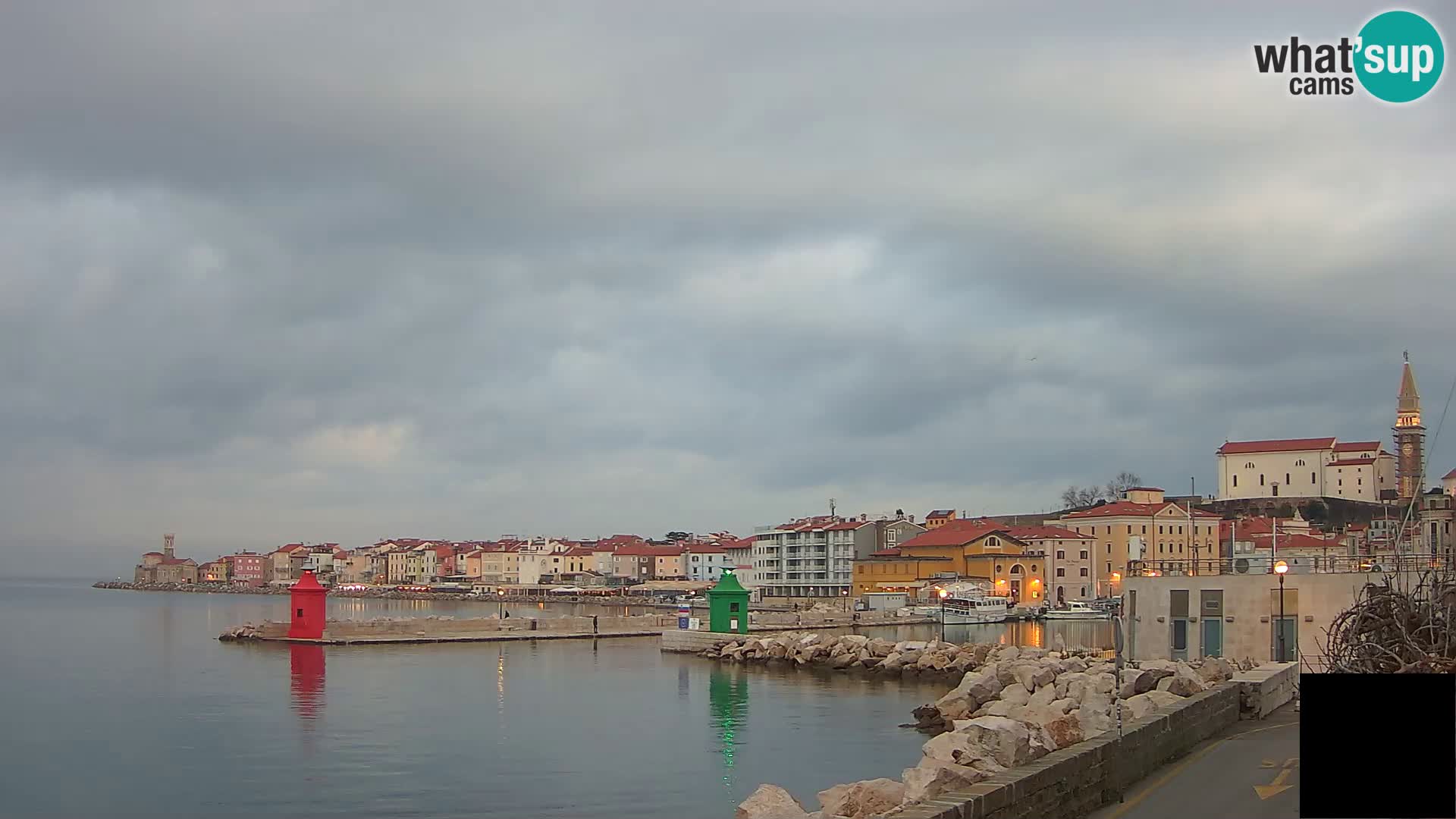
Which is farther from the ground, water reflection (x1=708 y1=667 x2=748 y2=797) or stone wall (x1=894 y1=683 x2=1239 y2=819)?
stone wall (x1=894 y1=683 x2=1239 y2=819)

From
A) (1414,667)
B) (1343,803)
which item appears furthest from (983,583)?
(1343,803)

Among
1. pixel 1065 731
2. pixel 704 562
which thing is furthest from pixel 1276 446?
pixel 1065 731

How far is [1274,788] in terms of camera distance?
1379 centimetres

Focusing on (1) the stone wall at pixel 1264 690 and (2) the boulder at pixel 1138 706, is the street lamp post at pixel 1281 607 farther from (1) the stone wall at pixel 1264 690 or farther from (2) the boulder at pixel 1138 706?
(2) the boulder at pixel 1138 706

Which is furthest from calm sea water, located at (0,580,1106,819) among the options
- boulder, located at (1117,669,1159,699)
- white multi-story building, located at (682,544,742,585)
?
white multi-story building, located at (682,544,742,585)

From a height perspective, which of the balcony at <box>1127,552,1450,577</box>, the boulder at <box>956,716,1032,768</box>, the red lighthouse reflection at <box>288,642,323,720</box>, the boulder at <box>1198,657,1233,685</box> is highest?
the balcony at <box>1127,552,1450,577</box>

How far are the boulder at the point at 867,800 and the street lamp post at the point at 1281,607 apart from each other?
1633 centimetres

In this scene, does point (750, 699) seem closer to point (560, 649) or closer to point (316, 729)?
point (316, 729)

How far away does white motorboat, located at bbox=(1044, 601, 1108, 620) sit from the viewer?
3809 inches

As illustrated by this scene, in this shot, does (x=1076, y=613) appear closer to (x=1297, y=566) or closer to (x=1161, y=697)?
(x=1297, y=566)

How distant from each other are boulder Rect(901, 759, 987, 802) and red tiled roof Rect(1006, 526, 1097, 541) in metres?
104

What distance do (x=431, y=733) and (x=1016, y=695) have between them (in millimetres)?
15393

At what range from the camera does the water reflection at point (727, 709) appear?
94.1 feet
